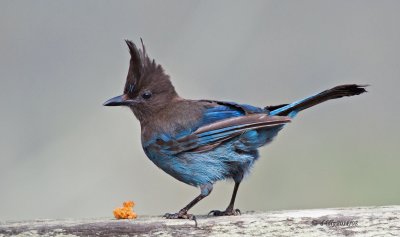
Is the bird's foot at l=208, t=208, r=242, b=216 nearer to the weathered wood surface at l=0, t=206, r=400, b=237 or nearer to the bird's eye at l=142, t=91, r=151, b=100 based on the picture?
the weathered wood surface at l=0, t=206, r=400, b=237

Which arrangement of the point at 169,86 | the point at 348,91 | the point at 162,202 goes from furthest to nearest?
the point at 162,202 < the point at 169,86 < the point at 348,91

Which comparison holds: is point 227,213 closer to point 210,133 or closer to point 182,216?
point 182,216

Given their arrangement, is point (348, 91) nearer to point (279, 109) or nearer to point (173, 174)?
point (279, 109)

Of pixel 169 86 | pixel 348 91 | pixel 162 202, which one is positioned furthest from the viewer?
pixel 162 202

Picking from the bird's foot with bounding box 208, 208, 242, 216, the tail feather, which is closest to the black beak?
the tail feather

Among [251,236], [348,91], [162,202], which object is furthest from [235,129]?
[162,202]

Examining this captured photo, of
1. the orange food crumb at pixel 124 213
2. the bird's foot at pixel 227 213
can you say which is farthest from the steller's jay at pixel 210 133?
the orange food crumb at pixel 124 213
